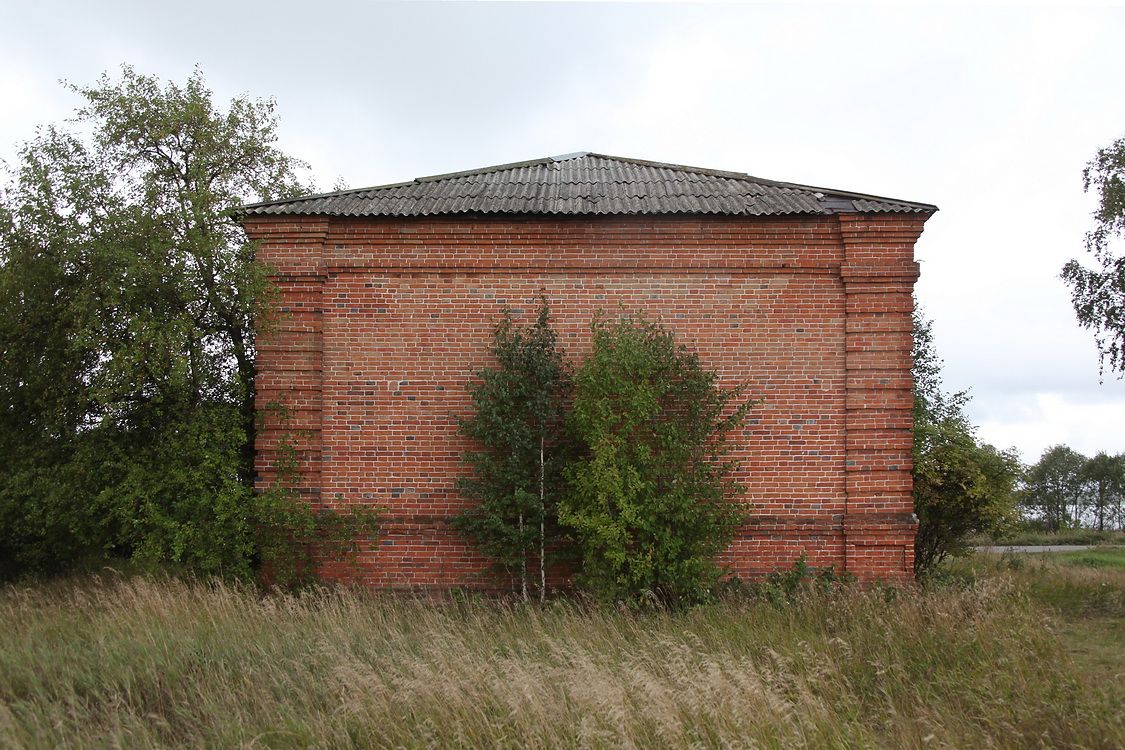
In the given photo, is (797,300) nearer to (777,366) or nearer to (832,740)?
(777,366)

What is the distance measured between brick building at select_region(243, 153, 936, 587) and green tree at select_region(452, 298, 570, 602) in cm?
48

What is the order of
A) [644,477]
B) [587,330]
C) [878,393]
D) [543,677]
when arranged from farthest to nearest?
[587,330]
[878,393]
[644,477]
[543,677]

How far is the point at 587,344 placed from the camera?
9266mm

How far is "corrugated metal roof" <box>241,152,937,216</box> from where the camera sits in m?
9.17

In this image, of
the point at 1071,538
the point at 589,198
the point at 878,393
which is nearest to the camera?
the point at 878,393

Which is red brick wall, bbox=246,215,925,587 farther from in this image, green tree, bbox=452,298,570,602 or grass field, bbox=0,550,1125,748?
grass field, bbox=0,550,1125,748

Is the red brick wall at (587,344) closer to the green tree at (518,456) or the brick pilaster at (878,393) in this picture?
the brick pilaster at (878,393)

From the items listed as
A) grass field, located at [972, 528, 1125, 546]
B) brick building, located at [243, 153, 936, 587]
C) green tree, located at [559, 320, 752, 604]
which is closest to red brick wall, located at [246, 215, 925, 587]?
brick building, located at [243, 153, 936, 587]

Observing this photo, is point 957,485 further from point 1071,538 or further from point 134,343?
point 1071,538

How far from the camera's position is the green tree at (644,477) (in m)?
8.16

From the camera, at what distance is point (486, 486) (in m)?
8.66

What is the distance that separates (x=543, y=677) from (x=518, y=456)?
11.0 feet

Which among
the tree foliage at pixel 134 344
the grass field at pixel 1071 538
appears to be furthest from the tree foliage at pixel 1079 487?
the tree foliage at pixel 134 344

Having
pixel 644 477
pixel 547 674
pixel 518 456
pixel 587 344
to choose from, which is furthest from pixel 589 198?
pixel 547 674
